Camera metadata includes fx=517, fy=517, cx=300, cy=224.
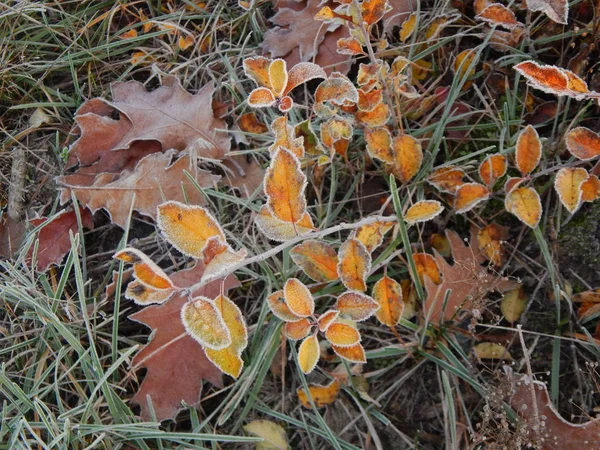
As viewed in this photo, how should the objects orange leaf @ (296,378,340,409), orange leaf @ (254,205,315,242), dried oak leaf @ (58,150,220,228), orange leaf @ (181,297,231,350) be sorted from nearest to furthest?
orange leaf @ (181,297,231,350) < orange leaf @ (254,205,315,242) < orange leaf @ (296,378,340,409) < dried oak leaf @ (58,150,220,228)

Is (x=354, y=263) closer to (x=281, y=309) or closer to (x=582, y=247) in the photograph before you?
(x=281, y=309)

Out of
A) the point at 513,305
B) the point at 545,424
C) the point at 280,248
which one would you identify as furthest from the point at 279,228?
the point at 545,424

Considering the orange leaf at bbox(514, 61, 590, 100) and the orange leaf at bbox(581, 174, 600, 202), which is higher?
the orange leaf at bbox(514, 61, 590, 100)

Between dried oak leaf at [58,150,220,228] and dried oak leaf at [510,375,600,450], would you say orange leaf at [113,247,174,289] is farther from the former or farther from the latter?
dried oak leaf at [510,375,600,450]

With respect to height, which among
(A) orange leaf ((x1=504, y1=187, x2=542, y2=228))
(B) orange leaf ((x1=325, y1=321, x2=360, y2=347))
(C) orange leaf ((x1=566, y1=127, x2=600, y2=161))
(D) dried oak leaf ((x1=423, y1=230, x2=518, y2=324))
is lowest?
(D) dried oak leaf ((x1=423, y1=230, x2=518, y2=324))

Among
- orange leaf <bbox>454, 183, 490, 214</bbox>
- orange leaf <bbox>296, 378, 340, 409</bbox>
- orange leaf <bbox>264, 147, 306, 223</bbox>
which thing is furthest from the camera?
orange leaf <bbox>296, 378, 340, 409</bbox>

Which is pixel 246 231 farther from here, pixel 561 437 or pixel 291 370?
pixel 561 437

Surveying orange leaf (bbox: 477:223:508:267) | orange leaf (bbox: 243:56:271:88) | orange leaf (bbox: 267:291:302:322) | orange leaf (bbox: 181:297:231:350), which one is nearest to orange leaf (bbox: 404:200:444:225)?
orange leaf (bbox: 477:223:508:267)

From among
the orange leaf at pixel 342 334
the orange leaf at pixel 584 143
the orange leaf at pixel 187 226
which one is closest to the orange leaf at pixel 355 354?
the orange leaf at pixel 342 334
